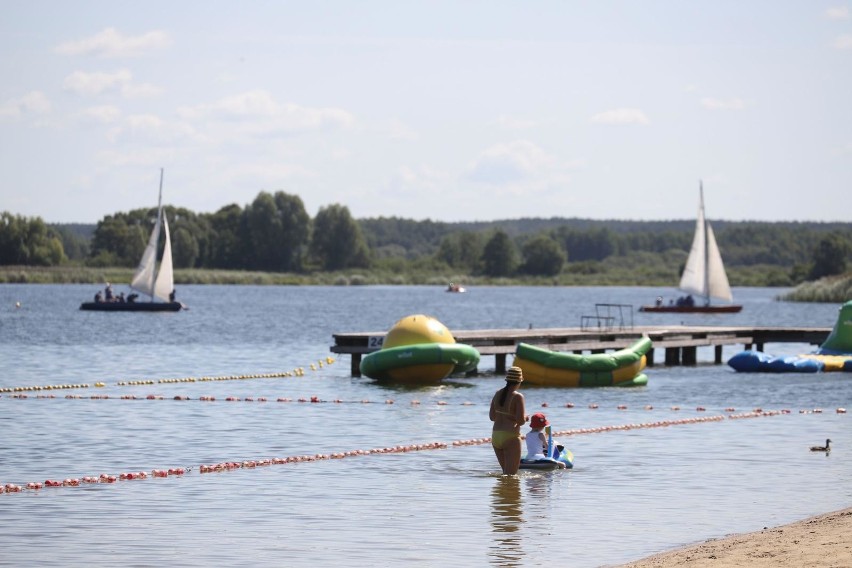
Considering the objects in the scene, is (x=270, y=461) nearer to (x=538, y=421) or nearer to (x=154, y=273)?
(x=538, y=421)

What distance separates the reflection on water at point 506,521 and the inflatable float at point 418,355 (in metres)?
18.1

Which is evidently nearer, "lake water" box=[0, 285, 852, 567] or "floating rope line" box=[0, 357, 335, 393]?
"lake water" box=[0, 285, 852, 567]

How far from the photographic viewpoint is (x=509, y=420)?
22.5 meters

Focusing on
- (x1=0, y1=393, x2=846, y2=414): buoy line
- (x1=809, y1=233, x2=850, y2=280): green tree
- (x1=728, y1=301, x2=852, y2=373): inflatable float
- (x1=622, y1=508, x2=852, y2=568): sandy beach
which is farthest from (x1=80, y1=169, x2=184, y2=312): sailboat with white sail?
(x1=809, y1=233, x2=850, y2=280): green tree

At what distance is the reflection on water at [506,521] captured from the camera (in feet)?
56.3

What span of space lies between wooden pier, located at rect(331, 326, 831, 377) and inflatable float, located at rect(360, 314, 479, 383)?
9.27ft

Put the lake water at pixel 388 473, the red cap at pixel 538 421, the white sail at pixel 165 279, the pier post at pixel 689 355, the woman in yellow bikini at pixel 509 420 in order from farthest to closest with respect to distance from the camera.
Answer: the white sail at pixel 165 279, the pier post at pixel 689 355, the red cap at pixel 538 421, the woman in yellow bikini at pixel 509 420, the lake water at pixel 388 473

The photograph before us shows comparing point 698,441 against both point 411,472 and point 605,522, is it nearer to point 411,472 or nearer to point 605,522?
point 411,472

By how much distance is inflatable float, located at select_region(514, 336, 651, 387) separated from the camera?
41625 mm

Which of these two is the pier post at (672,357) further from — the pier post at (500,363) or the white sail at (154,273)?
the white sail at (154,273)

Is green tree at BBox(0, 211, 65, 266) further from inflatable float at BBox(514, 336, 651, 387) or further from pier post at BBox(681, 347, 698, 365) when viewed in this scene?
inflatable float at BBox(514, 336, 651, 387)

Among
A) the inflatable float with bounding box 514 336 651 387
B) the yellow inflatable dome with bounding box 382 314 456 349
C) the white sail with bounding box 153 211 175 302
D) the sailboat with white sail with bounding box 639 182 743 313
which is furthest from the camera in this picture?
the sailboat with white sail with bounding box 639 182 743 313

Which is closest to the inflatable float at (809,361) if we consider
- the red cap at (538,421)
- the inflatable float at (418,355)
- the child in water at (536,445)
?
the inflatable float at (418,355)

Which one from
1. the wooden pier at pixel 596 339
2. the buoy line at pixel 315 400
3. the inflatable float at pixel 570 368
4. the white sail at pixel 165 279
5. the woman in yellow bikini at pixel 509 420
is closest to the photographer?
the woman in yellow bikini at pixel 509 420
